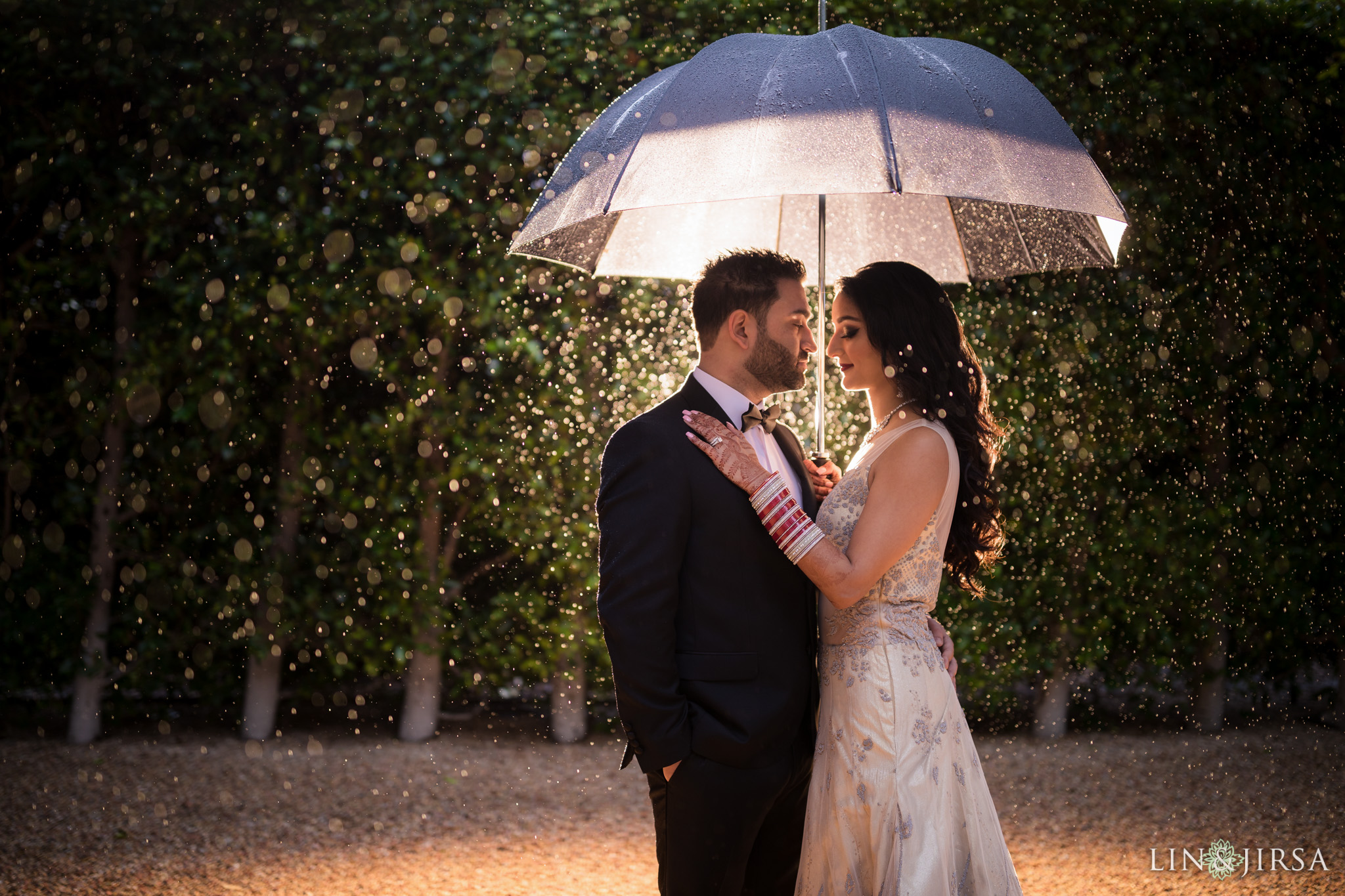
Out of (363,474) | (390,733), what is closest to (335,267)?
(363,474)

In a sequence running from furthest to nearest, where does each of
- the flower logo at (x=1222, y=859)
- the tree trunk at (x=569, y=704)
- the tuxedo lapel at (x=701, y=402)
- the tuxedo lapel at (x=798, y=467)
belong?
the tree trunk at (x=569, y=704)
the flower logo at (x=1222, y=859)
the tuxedo lapel at (x=798, y=467)
the tuxedo lapel at (x=701, y=402)

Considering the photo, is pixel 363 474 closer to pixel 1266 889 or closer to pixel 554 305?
pixel 554 305

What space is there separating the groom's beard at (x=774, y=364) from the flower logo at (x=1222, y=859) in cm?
320

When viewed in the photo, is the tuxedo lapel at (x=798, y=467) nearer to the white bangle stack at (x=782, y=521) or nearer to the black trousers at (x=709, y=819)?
the white bangle stack at (x=782, y=521)

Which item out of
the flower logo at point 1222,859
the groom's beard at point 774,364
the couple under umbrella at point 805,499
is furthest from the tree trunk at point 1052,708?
the groom's beard at point 774,364

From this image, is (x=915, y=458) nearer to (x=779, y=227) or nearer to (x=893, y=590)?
(x=893, y=590)

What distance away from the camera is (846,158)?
7.23ft

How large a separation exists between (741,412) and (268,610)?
360 centimetres

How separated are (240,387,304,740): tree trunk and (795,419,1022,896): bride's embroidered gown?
11.4 feet

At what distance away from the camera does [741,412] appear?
→ 2.68m

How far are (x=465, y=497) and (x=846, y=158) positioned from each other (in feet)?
11.7

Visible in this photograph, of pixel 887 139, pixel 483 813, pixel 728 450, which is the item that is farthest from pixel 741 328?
pixel 483 813

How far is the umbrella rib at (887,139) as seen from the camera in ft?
7.00

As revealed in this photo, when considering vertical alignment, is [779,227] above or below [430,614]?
above
